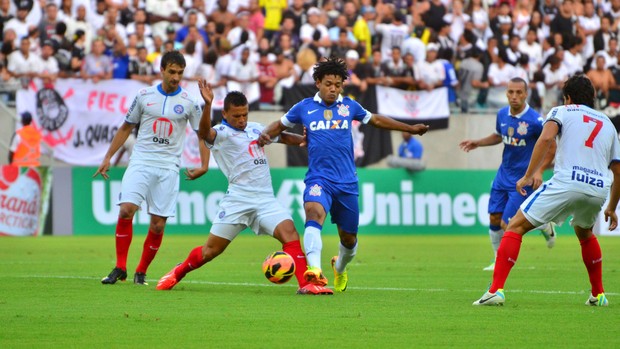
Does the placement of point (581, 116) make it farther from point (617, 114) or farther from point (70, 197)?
point (617, 114)

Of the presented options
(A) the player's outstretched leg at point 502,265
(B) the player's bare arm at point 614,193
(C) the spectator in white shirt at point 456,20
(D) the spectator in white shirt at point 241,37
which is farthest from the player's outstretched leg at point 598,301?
(C) the spectator in white shirt at point 456,20

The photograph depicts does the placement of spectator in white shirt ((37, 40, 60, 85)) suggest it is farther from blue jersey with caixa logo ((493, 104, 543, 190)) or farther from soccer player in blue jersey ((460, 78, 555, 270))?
blue jersey with caixa logo ((493, 104, 543, 190))

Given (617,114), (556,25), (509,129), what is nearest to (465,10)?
(556,25)

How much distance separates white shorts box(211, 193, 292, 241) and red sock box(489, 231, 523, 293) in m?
2.67

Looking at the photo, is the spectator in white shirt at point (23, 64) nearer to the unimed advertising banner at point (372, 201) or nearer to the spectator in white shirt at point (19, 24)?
the spectator in white shirt at point (19, 24)

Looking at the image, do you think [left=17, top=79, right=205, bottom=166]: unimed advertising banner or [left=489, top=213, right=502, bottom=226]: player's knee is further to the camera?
[left=17, top=79, right=205, bottom=166]: unimed advertising banner

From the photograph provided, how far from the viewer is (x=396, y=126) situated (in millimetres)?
12094

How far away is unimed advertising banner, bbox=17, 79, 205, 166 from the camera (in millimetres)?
24938

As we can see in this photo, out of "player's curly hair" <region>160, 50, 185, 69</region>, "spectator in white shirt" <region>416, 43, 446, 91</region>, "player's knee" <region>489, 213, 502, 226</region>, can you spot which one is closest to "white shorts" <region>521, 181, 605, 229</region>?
"player's curly hair" <region>160, 50, 185, 69</region>

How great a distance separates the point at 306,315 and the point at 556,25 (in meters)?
23.9

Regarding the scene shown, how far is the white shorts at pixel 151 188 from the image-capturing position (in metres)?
13.2

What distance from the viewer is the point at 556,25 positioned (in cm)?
3206

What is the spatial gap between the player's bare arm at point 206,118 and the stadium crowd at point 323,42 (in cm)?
1344

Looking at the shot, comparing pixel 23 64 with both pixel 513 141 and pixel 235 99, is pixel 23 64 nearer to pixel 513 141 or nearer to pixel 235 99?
pixel 513 141
